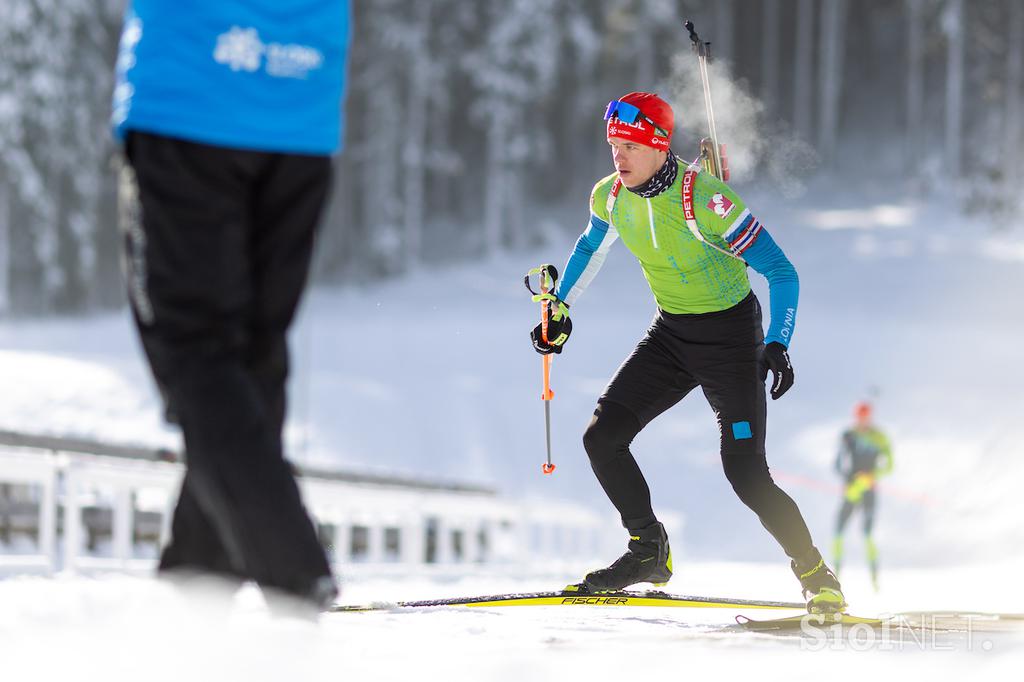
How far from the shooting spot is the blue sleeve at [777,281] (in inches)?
203

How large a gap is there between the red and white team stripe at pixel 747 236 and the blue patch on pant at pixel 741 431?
0.72 metres

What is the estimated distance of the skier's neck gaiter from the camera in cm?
540

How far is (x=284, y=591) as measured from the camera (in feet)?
10.1

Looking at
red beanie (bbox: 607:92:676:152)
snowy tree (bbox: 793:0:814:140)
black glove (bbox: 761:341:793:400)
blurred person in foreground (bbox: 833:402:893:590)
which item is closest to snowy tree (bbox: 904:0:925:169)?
snowy tree (bbox: 793:0:814:140)

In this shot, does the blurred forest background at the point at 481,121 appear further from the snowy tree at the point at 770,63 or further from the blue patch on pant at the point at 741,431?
the blue patch on pant at the point at 741,431

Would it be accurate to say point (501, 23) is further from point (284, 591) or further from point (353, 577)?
point (284, 591)

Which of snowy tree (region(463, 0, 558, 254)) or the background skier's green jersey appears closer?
the background skier's green jersey

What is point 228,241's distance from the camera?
3.14 m

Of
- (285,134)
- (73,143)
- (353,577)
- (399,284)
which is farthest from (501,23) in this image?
(285,134)

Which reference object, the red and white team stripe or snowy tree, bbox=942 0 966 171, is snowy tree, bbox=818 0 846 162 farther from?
the red and white team stripe

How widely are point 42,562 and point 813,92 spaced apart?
175ft

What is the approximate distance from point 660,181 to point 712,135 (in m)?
0.55

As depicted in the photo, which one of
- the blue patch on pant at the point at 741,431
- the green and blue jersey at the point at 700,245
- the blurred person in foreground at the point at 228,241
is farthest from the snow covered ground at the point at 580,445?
the green and blue jersey at the point at 700,245

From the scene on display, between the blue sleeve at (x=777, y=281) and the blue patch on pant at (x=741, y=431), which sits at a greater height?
the blue sleeve at (x=777, y=281)
